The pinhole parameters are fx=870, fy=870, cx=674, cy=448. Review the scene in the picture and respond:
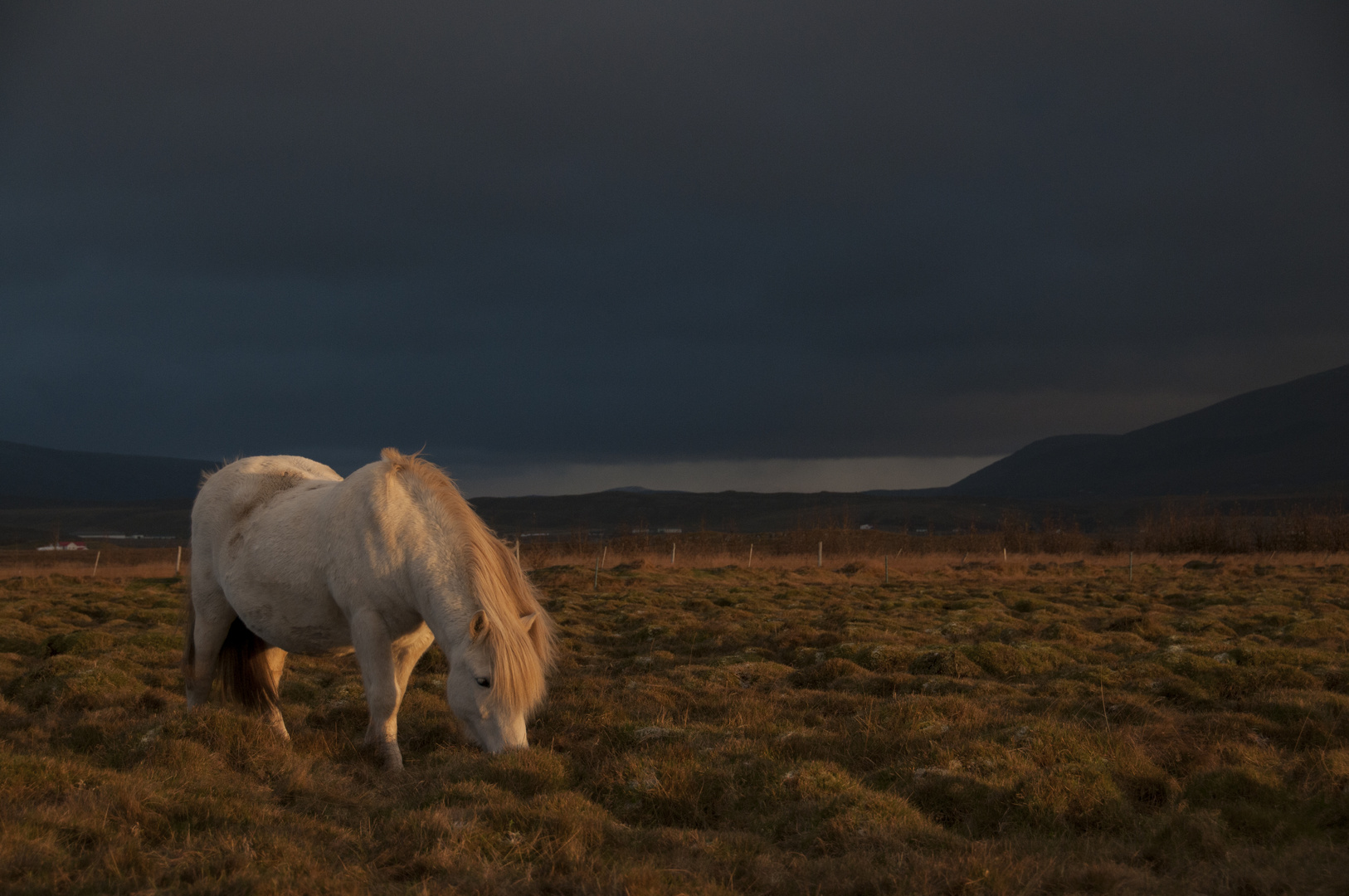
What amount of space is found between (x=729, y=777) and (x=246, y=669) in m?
5.48

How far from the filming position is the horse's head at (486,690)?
6863 millimetres

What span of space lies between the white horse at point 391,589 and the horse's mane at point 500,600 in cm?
1

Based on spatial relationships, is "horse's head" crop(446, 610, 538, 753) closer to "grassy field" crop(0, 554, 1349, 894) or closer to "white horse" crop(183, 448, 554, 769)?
"white horse" crop(183, 448, 554, 769)

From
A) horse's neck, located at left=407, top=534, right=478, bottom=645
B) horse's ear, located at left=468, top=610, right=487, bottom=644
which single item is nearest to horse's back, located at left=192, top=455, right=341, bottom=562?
horse's neck, located at left=407, top=534, right=478, bottom=645

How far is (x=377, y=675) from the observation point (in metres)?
7.33

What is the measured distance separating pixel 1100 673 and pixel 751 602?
406 inches

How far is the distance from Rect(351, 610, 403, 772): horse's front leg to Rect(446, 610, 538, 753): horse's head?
0.69 m

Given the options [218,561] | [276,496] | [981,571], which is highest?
[276,496]

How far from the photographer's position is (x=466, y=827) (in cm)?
505

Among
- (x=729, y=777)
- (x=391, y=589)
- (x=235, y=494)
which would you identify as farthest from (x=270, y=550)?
(x=729, y=777)

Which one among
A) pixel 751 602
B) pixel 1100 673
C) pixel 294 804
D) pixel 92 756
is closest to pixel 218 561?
pixel 92 756

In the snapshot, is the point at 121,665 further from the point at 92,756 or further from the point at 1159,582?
the point at 1159,582

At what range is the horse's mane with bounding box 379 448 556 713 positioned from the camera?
271 inches

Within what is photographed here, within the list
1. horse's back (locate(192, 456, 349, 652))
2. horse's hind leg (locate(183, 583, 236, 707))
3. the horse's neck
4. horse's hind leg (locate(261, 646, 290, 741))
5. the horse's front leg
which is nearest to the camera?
the horse's neck
